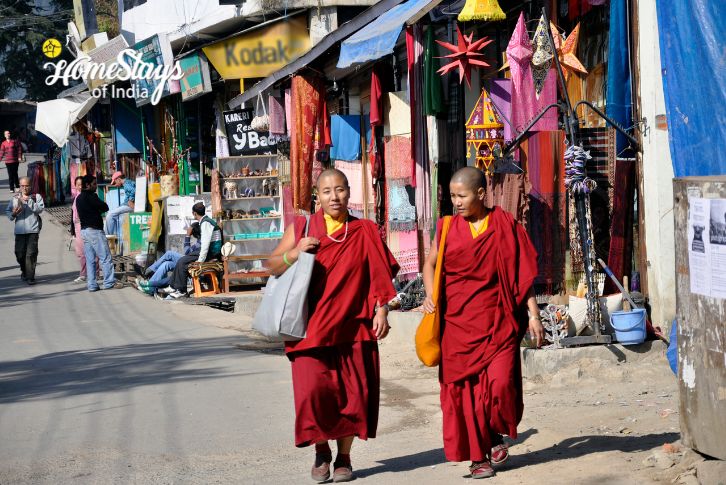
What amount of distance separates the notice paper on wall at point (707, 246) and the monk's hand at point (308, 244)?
204 centimetres

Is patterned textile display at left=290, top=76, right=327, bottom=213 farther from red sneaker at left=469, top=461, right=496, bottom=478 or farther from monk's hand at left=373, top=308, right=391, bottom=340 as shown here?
red sneaker at left=469, top=461, right=496, bottom=478

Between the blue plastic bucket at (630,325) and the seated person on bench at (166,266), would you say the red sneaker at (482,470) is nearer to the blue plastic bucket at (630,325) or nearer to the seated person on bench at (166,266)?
the blue plastic bucket at (630,325)

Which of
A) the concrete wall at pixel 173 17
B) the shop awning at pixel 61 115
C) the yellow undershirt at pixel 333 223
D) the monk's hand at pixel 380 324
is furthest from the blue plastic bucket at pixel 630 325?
the shop awning at pixel 61 115

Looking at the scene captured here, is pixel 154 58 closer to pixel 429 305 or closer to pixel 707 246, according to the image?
pixel 429 305

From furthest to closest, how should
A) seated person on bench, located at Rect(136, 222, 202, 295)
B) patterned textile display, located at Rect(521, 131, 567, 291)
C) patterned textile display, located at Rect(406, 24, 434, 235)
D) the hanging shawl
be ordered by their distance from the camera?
1. seated person on bench, located at Rect(136, 222, 202, 295)
2. patterned textile display, located at Rect(406, 24, 434, 235)
3. patterned textile display, located at Rect(521, 131, 567, 291)
4. the hanging shawl

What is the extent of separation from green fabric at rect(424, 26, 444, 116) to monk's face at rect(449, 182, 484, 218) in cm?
502

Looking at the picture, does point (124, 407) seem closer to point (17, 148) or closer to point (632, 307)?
point (632, 307)

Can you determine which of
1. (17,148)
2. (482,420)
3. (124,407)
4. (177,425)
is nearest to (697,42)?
(482,420)

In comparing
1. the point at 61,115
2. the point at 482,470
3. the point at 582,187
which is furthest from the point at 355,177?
the point at 61,115

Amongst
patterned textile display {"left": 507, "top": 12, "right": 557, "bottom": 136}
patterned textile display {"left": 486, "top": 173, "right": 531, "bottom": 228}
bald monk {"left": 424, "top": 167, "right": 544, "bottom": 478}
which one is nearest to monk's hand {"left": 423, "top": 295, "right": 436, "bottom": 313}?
bald monk {"left": 424, "top": 167, "right": 544, "bottom": 478}

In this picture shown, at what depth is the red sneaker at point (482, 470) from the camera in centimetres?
571

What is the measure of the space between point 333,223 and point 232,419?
2.25 m

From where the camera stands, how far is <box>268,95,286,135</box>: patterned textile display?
16.4 meters

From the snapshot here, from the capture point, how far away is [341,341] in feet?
19.5
